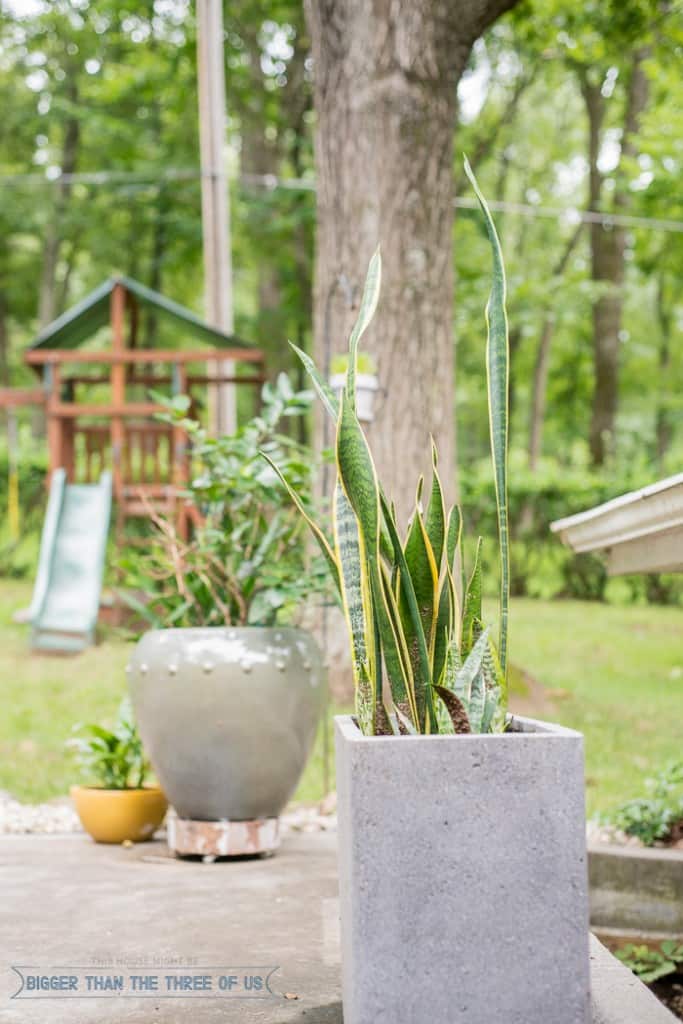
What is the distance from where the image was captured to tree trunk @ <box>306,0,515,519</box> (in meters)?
5.24

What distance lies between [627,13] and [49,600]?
5348 millimetres

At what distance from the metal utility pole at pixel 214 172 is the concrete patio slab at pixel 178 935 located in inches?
199

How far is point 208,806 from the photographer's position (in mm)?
2998

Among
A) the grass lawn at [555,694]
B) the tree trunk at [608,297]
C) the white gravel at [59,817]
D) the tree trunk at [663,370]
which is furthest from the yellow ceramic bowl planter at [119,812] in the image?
the tree trunk at [663,370]

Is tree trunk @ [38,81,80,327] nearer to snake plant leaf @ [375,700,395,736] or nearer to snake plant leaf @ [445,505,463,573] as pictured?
snake plant leaf @ [445,505,463,573]

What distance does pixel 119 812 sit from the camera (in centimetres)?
327

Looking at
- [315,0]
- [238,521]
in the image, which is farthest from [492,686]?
[315,0]

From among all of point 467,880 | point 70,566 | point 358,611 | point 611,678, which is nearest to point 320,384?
point 358,611

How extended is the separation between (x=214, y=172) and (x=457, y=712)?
687 cm

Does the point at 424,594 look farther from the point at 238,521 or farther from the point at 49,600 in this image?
the point at 49,600

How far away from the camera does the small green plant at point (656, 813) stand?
10.5 feet

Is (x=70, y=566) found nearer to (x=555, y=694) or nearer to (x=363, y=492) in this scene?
(x=555, y=694)

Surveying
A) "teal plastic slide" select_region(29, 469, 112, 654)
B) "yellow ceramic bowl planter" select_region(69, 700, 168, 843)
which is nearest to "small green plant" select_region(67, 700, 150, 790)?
"yellow ceramic bowl planter" select_region(69, 700, 168, 843)

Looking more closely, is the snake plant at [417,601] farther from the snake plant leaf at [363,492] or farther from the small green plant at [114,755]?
the small green plant at [114,755]
